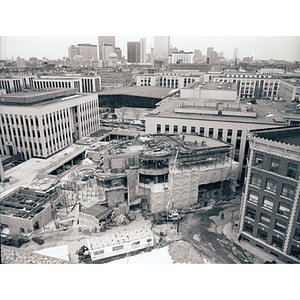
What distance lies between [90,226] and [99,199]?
12.2ft

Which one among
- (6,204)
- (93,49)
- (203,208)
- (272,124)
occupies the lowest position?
(203,208)

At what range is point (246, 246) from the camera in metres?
20.9

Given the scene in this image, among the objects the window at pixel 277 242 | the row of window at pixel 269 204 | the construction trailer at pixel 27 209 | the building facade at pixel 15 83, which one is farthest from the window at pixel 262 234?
the building facade at pixel 15 83

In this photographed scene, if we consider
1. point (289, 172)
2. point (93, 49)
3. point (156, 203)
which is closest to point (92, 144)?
point (156, 203)

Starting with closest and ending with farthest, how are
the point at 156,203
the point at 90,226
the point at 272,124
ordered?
the point at 90,226
the point at 156,203
the point at 272,124

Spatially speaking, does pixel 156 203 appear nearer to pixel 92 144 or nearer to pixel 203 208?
pixel 203 208

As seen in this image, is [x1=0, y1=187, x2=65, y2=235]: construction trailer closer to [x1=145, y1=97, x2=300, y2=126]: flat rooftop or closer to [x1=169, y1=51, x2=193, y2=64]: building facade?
[x1=145, y1=97, x2=300, y2=126]: flat rooftop

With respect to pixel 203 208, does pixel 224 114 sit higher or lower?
higher

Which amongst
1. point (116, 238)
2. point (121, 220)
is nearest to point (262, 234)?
point (116, 238)

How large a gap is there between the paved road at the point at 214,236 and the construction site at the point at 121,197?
1.08 metres

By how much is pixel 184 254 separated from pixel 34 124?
2767 centimetres

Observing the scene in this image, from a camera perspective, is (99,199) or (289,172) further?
(99,199)

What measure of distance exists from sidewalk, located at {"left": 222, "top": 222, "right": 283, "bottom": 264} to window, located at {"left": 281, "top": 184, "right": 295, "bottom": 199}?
515 centimetres

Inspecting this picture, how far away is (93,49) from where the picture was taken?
577 feet
